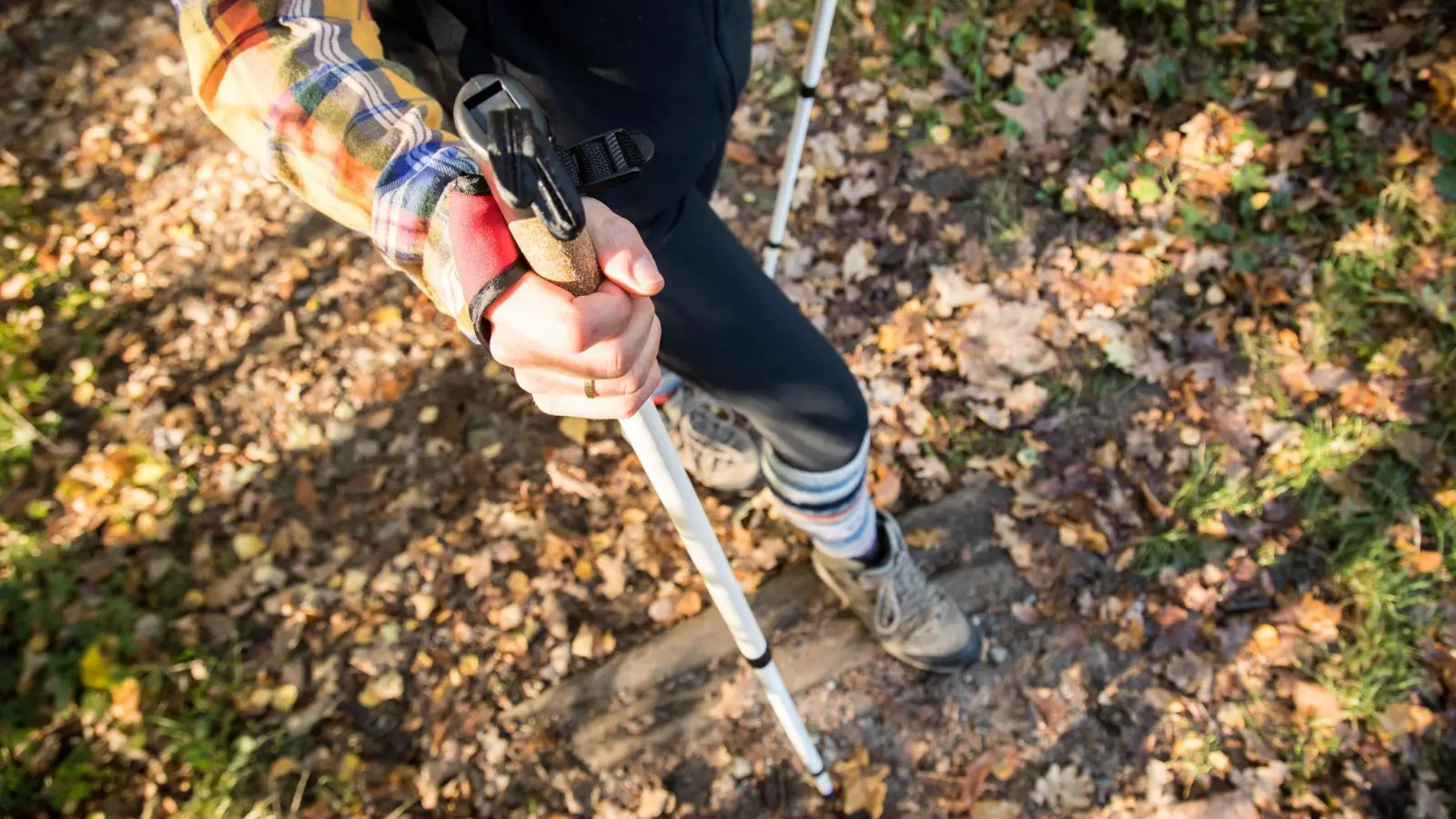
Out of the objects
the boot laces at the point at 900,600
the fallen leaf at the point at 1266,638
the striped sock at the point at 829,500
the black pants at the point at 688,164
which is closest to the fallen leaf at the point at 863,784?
the boot laces at the point at 900,600

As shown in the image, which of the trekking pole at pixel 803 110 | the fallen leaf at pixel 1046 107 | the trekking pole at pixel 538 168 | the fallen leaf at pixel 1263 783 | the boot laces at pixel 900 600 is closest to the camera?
the trekking pole at pixel 538 168

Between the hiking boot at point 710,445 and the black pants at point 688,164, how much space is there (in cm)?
91

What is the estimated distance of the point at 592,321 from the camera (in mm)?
975

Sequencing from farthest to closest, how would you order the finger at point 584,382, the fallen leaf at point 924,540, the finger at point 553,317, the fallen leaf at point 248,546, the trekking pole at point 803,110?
the fallen leaf at point 248,546, the fallen leaf at point 924,540, the trekking pole at point 803,110, the finger at point 584,382, the finger at point 553,317

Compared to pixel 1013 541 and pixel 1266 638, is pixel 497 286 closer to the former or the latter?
pixel 1013 541

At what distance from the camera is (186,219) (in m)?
3.88

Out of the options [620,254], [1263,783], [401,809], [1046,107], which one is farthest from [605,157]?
[1046,107]

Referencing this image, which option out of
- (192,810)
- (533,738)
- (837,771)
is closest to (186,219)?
(192,810)

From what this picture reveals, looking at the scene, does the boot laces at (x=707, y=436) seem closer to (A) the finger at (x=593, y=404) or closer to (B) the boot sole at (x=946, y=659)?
(B) the boot sole at (x=946, y=659)

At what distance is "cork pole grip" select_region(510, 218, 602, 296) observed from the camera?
36.1 inches

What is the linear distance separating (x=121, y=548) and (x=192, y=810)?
106 centimetres

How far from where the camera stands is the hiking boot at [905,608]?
103 inches

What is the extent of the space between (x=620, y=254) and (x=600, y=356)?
13 centimetres

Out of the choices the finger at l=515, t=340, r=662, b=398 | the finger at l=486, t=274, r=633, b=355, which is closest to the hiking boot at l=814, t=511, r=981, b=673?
the finger at l=515, t=340, r=662, b=398
